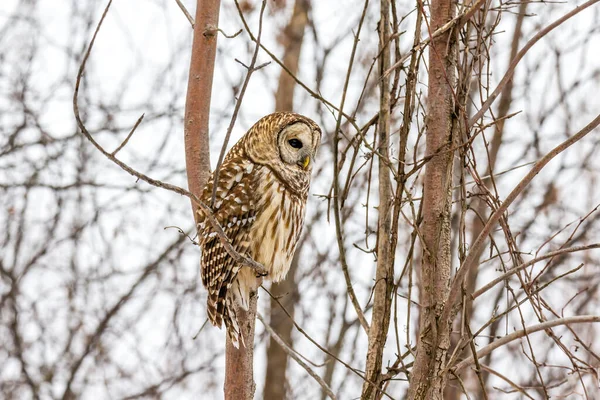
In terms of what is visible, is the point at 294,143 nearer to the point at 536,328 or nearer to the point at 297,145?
the point at 297,145

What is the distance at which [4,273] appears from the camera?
7.75 meters

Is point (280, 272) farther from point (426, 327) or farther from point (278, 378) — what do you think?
point (278, 378)

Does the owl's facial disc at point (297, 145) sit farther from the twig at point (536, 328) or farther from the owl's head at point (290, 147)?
the twig at point (536, 328)

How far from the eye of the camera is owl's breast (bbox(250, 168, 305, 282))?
3762 mm

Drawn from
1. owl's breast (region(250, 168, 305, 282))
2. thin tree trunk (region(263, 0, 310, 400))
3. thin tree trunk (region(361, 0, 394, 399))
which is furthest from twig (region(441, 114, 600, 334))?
thin tree trunk (region(263, 0, 310, 400))

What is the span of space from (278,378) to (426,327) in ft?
19.2

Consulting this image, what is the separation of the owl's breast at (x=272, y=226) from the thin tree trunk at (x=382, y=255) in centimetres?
103

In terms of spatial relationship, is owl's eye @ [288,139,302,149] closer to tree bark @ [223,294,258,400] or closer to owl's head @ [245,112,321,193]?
owl's head @ [245,112,321,193]

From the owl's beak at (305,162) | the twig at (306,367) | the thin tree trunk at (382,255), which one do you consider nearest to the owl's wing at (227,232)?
the owl's beak at (305,162)

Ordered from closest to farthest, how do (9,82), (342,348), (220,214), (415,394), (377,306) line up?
(415,394), (377,306), (220,214), (9,82), (342,348)

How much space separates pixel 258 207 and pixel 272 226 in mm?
108

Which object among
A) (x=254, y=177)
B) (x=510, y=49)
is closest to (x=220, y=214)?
(x=254, y=177)

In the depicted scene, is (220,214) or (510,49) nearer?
(220,214)

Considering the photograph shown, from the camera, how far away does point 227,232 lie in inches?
146
